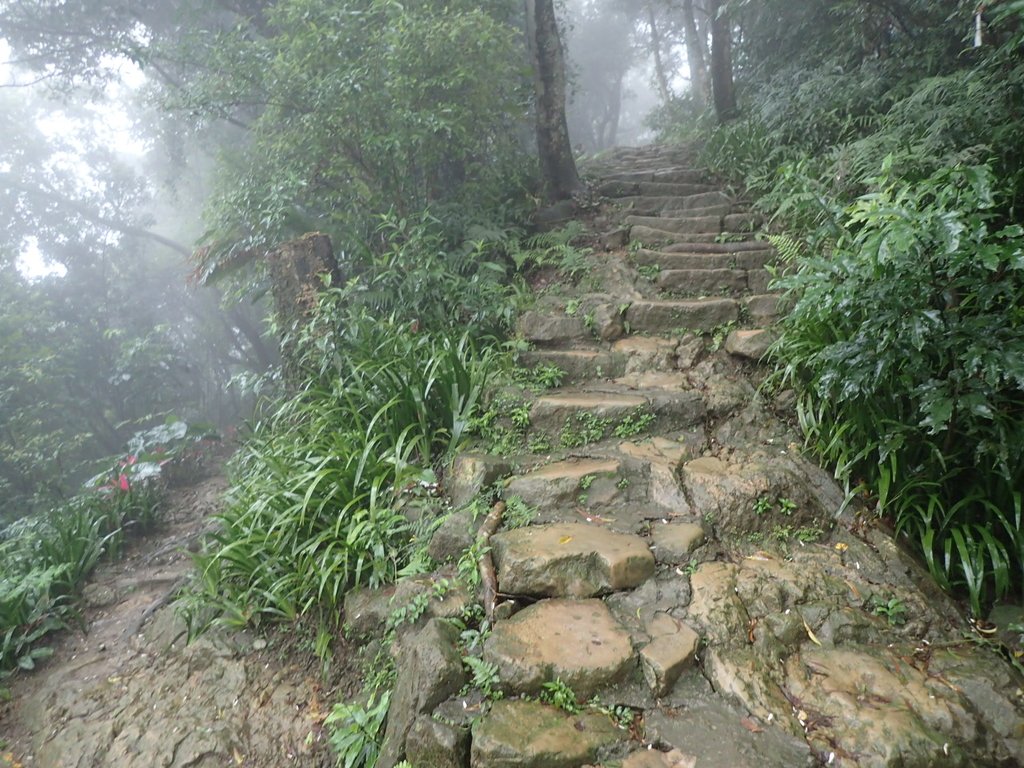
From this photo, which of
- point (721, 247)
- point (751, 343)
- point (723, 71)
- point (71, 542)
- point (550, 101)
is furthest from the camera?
point (723, 71)

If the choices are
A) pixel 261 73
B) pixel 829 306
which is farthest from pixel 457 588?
pixel 261 73

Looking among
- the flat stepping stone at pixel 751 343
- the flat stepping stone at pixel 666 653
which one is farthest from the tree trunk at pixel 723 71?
the flat stepping stone at pixel 666 653

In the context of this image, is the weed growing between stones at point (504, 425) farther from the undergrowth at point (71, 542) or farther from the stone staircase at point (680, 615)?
the undergrowth at point (71, 542)

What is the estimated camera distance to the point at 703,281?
171 inches

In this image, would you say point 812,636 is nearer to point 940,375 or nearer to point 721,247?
point 940,375

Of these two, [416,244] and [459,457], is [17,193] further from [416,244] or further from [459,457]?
[459,457]

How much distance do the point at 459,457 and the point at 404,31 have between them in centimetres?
372

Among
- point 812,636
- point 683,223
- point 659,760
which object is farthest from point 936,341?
point 683,223

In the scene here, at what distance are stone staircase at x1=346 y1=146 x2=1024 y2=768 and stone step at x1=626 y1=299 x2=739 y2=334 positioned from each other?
341mm

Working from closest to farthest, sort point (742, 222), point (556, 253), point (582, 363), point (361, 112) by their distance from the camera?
point (582, 363), point (361, 112), point (556, 253), point (742, 222)

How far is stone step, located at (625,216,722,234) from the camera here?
5.31 m

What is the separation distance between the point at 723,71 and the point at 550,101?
3.56 m

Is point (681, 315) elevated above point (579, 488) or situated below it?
above

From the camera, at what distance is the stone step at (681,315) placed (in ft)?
12.7
